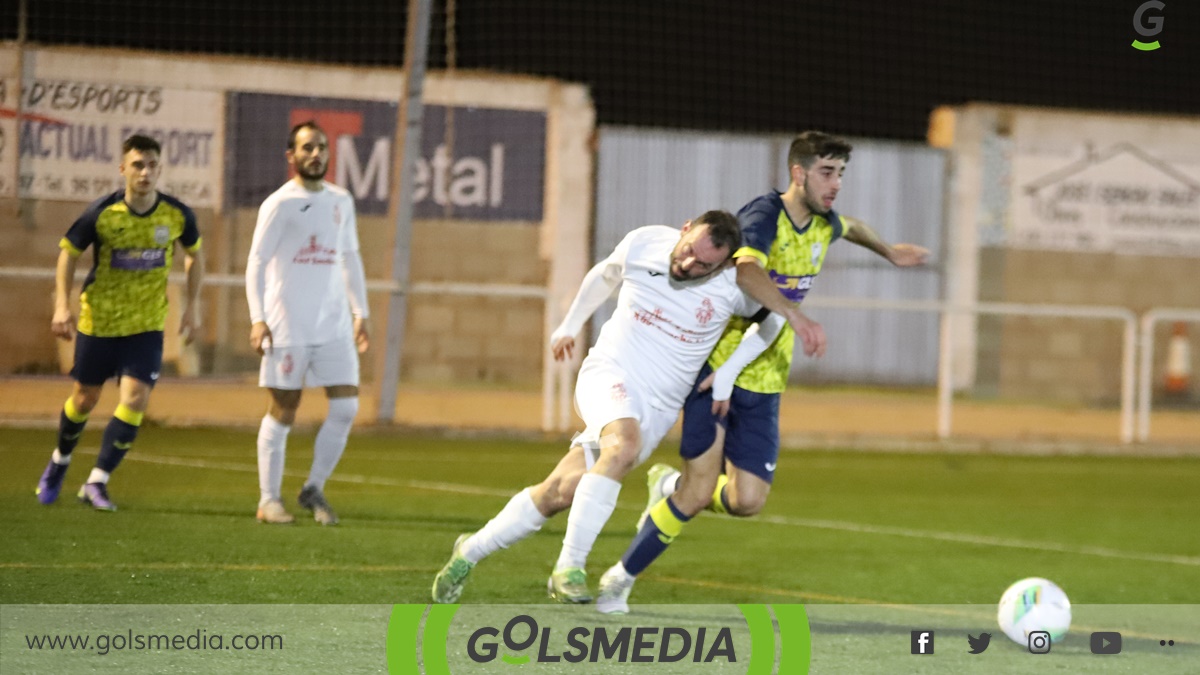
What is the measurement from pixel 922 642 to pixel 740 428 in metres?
1.22

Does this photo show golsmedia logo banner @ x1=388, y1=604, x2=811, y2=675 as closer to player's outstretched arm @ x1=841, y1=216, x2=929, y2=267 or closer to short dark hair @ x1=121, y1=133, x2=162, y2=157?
player's outstretched arm @ x1=841, y1=216, x2=929, y2=267

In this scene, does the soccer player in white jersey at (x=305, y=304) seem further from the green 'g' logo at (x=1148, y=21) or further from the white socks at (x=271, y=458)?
the green 'g' logo at (x=1148, y=21)

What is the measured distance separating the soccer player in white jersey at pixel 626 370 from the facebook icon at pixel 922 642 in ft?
3.80

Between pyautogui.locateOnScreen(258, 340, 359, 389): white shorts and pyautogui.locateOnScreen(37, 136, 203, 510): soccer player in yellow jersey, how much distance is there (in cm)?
59

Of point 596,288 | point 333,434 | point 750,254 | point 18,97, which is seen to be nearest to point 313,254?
point 333,434

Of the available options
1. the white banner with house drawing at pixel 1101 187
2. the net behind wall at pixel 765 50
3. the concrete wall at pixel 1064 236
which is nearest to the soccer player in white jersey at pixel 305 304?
the net behind wall at pixel 765 50

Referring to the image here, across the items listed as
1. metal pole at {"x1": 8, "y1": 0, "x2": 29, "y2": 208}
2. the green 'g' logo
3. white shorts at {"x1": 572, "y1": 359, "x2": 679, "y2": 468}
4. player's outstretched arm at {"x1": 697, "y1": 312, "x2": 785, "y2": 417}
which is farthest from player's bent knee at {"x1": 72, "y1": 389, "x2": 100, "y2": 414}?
the green 'g' logo

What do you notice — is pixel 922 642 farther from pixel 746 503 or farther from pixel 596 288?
pixel 596 288

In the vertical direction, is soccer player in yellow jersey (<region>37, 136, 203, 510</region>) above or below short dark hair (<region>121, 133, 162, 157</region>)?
below

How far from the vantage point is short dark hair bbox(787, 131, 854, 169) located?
6191 mm

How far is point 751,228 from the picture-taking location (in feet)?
20.0

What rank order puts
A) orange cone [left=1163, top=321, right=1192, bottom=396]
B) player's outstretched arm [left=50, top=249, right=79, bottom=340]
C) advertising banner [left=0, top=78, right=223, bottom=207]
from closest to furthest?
player's outstretched arm [left=50, top=249, right=79, bottom=340] → advertising banner [left=0, top=78, right=223, bottom=207] → orange cone [left=1163, top=321, right=1192, bottom=396]

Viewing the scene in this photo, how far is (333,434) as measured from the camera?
8.05m

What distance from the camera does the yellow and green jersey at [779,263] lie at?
621cm
